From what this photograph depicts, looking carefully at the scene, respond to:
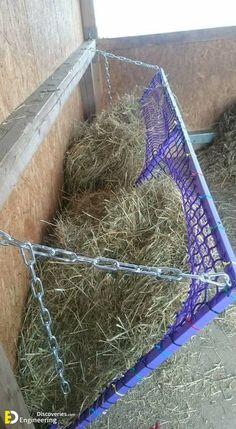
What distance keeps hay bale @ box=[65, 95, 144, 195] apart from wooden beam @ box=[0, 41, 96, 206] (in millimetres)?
504

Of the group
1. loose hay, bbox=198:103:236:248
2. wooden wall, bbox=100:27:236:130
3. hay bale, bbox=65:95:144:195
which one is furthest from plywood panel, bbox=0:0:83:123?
loose hay, bbox=198:103:236:248

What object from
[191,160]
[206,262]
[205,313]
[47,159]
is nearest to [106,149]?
[47,159]

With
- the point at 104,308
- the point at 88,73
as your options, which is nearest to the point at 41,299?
the point at 104,308

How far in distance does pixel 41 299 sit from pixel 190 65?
10.6ft

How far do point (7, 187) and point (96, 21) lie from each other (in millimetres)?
2799

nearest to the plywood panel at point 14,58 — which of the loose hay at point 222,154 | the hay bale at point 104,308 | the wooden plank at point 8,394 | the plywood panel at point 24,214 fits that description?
the plywood panel at point 24,214

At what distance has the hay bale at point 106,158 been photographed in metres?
2.53

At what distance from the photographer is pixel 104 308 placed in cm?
161

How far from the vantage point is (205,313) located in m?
1.12

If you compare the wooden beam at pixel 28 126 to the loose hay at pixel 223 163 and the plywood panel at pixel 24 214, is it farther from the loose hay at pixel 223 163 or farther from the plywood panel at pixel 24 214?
the loose hay at pixel 223 163

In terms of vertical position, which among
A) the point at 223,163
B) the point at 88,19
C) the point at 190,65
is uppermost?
the point at 88,19

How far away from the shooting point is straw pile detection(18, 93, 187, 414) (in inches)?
59.5

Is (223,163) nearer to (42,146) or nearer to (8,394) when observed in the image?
(42,146)

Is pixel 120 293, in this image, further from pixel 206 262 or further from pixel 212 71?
pixel 212 71
